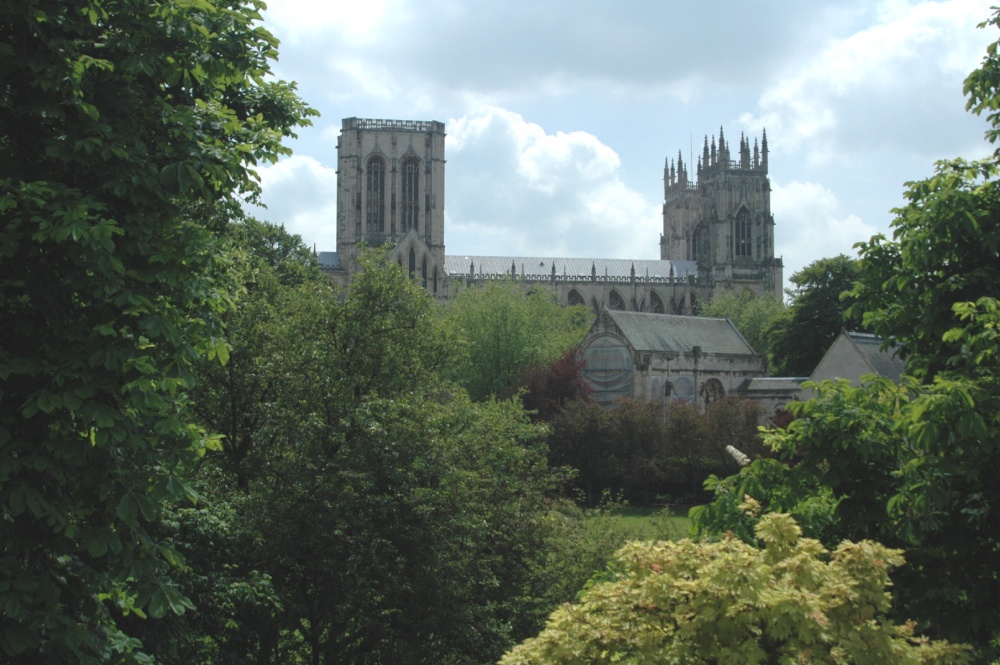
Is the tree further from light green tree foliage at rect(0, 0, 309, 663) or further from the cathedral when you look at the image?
the cathedral

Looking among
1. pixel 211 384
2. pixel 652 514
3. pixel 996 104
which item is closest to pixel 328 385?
pixel 211 384

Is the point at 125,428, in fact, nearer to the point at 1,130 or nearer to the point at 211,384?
the point at 1,130

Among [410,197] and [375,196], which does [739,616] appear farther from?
[375,196]

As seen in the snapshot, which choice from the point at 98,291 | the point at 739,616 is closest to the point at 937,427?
the point at 739,616

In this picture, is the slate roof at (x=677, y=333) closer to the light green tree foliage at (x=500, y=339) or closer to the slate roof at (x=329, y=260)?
the light green tree foliage at (x=500, y=339)

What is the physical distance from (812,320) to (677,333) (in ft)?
40.6

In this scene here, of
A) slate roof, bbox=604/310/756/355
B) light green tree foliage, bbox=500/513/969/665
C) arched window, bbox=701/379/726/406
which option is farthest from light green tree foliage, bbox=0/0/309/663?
arched window, bbox=701/379/726/406

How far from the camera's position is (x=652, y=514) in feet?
137

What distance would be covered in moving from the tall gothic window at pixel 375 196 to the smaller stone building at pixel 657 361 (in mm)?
46617

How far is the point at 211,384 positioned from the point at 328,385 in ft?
7.86

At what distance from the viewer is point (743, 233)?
115 meters

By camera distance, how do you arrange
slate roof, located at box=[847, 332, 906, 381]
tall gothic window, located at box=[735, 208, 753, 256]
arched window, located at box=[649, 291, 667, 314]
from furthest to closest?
tall gothic window, located at box=[735, 208, 753, 256] → arched window, located at box=[649, 291, 667, 314] → slate roof, located at box=[847, 332, 906, 381]

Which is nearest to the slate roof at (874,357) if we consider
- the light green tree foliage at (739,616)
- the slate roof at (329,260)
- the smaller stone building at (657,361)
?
the smaller stone building at (657,361)

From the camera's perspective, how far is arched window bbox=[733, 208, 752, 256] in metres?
114
